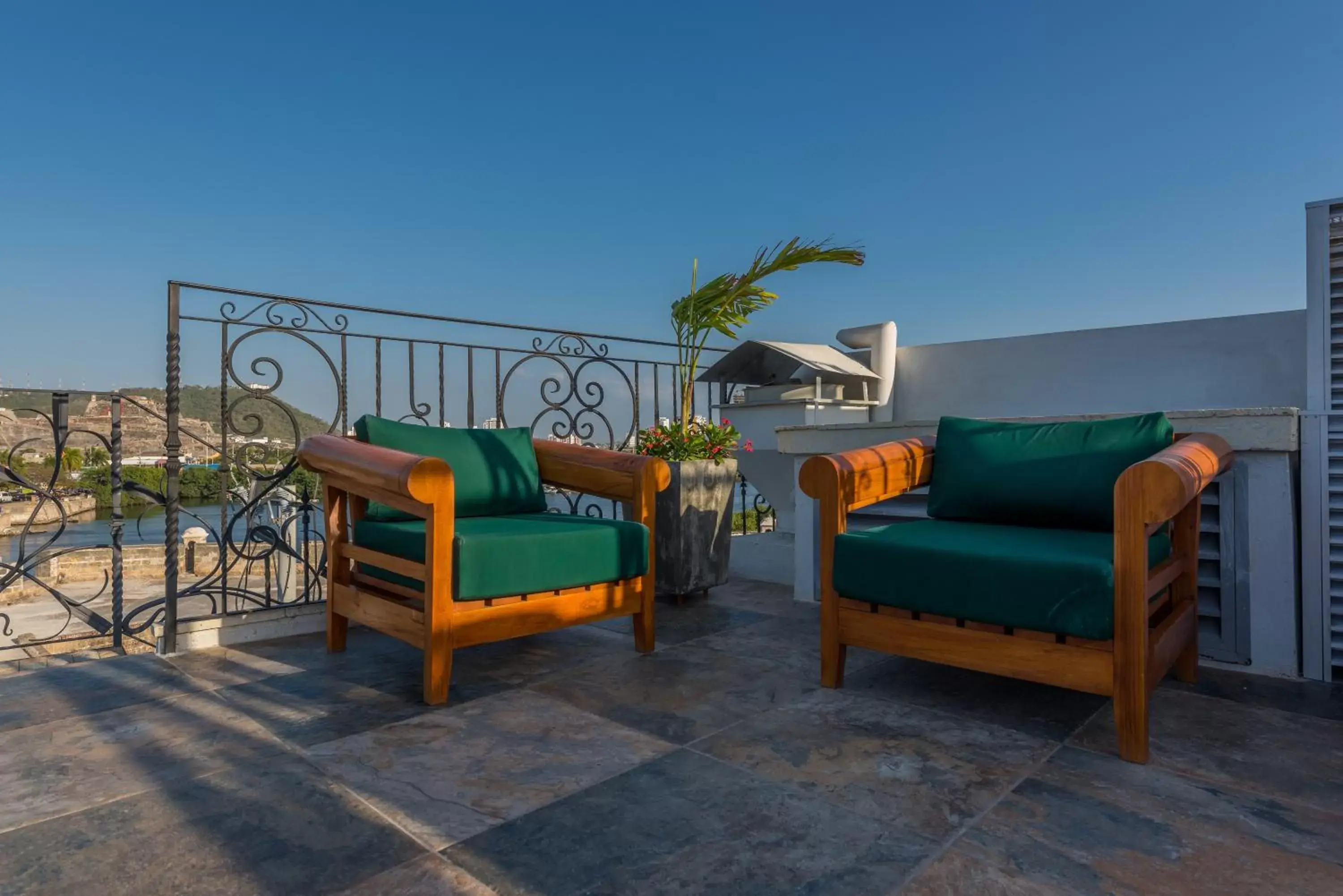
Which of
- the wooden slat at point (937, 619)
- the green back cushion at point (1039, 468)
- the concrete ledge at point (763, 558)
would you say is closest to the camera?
the wooden slat at point (937, 619)

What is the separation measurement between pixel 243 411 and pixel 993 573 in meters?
2.84

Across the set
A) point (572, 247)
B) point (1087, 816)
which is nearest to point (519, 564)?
point (1087, 816)

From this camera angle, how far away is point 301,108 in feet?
32.0

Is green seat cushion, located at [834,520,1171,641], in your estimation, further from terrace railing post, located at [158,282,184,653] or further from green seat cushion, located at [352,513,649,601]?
terrace railing post, located at [158,282,184,653]

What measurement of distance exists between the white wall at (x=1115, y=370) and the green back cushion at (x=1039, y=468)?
3155mm

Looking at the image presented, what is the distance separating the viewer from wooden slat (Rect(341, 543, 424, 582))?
2107 mm

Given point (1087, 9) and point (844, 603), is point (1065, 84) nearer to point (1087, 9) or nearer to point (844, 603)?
point (1087, 9)

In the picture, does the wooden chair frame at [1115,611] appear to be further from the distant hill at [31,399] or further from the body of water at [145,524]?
the distant hill at [31,399]

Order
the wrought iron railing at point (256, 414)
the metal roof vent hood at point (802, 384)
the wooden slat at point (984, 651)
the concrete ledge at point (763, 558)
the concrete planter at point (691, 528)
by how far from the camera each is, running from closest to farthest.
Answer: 1. the wooden slat at point (984, 651)
2. the wrought iron railing at point (256, 414)
3. the concrete planter at point (691, 528)
4. the concrete ledge at point (763, 558)
5. the metal roof vent hood at point (802, 384)

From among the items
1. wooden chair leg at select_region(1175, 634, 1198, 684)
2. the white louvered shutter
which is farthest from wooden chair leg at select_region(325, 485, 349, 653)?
the white louvered shutter

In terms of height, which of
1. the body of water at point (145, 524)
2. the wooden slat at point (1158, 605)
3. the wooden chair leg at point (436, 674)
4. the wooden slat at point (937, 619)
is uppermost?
the body of water at point (145, 524)

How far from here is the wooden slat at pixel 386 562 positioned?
211cm

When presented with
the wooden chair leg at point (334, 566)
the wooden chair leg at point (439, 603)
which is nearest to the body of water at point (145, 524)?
the wooden chair leg at point (334, 566)

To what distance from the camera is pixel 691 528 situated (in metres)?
3.45
